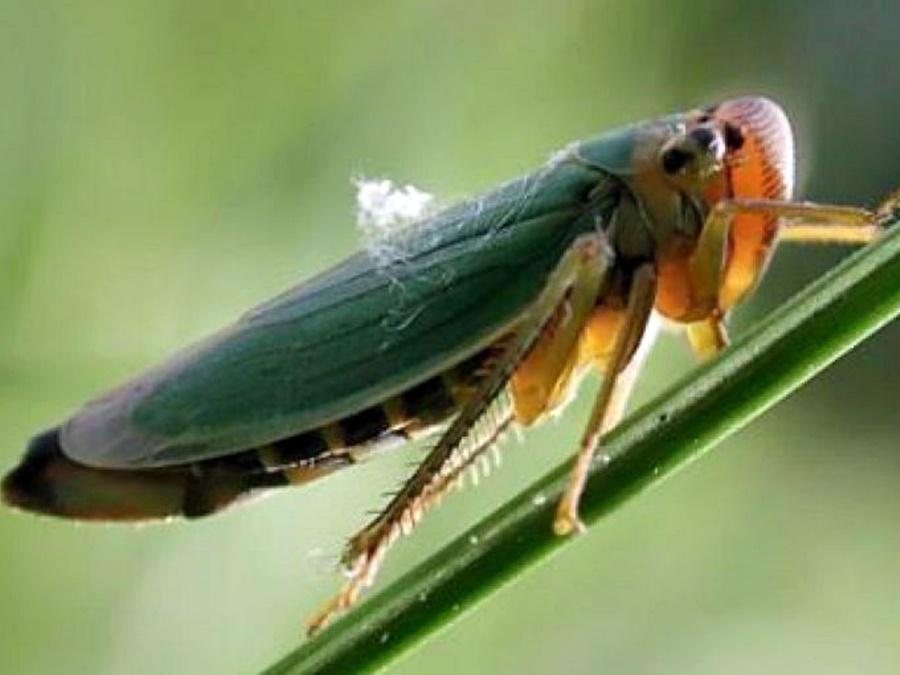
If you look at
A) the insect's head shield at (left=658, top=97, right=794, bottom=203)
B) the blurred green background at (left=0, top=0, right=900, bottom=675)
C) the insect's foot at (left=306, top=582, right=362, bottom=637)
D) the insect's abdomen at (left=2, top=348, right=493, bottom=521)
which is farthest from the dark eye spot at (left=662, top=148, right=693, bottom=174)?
the blurred green background at (left=0, top=0, right=900, bottom=675)

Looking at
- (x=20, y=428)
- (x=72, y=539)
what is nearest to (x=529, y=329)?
(x=20, y=428)

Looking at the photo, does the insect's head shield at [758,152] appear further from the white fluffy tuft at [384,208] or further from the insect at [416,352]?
the white fluffy tuft at [384,208]

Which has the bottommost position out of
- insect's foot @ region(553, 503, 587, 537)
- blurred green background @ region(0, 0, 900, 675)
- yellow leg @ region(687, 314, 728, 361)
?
insect's foot @ region(553, 503, 587, 537)

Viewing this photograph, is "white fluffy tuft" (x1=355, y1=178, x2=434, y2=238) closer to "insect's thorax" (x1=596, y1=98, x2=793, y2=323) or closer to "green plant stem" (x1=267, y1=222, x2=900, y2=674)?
"insect's thorax" (x1=596, y1=98, x2=793, y2=323)

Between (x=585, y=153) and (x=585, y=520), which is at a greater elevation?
(x=585, y=153)

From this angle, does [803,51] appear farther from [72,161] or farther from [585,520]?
[585,520]

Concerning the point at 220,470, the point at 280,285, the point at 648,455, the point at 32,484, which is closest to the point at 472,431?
the point at 220,470

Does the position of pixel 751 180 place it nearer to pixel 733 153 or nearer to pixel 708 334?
pixel 733 153
